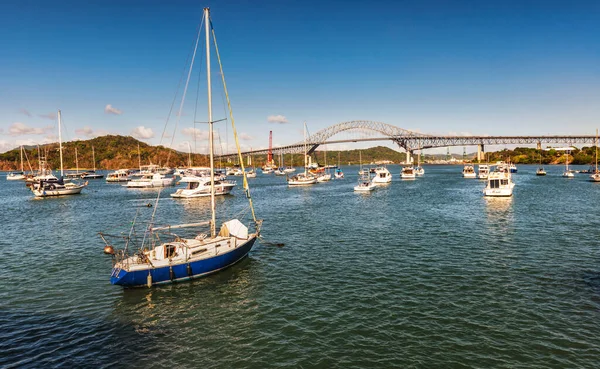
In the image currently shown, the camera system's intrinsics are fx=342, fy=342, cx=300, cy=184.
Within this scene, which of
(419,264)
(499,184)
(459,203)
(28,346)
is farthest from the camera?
(499,184)

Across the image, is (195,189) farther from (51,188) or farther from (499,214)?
(499,214)

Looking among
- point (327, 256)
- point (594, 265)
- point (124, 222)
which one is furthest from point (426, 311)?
point (124, 222)

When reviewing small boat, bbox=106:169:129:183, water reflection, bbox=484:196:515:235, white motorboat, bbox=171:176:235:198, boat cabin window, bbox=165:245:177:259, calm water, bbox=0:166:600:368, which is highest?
small boat, bbox=106:169:129:183

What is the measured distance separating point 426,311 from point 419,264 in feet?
26.5

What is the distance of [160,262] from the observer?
2217 cm

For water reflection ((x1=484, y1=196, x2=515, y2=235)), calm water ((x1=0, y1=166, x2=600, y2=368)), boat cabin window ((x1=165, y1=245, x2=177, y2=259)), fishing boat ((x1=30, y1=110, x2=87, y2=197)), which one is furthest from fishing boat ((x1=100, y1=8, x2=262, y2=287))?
fishing boat ((x1=30, y1=110, x2=87, y2=197))

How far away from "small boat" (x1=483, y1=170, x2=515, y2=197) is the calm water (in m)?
28.2

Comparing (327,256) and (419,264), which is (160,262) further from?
(419,264)

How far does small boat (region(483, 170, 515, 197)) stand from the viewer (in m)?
64.9

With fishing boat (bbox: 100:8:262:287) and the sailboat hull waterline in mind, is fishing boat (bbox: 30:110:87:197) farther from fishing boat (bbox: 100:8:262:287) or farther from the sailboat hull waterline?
the sailboat hull waterline

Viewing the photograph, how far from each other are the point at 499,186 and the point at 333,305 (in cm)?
6071

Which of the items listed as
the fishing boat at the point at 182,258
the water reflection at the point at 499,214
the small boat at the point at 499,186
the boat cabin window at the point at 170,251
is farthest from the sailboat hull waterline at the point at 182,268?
the small boat at the point at 499,186

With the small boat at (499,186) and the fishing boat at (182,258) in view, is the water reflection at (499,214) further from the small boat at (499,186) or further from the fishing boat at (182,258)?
the fishing boat at (182,258)

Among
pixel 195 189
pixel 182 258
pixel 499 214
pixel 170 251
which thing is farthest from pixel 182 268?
pixel 195 189
